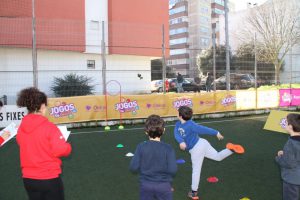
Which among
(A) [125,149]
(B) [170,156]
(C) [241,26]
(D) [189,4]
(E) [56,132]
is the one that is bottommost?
(A) [125,149]

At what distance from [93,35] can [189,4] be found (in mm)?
73997

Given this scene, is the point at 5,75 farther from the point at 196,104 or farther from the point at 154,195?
the point at 154,195

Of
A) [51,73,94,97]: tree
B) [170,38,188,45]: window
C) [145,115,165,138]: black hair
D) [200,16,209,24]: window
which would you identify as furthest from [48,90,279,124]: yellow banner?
[170,38,188,45]: window

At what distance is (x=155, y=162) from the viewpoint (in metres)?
3.20

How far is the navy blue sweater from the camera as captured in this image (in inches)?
126

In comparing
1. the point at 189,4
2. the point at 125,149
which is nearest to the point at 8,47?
the point at 125,149

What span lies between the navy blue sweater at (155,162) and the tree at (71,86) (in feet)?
44.7

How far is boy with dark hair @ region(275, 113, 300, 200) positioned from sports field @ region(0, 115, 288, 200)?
1.36m

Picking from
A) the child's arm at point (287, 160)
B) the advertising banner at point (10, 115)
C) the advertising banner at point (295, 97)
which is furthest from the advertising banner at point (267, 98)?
the child's arm at point (287, 160)

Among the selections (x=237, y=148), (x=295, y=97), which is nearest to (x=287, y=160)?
(x=237, y=148)

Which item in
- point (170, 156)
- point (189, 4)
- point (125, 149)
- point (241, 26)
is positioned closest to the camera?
point (170, 156)

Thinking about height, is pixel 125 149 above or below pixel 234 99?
below

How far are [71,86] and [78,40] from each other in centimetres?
527

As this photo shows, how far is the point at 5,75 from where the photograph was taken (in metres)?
15.1
